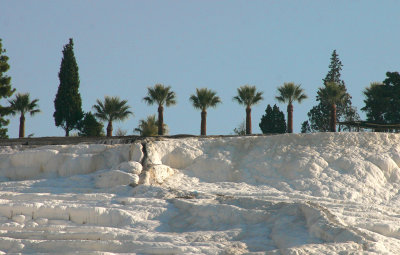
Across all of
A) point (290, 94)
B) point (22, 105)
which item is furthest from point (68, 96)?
point (290, 94)

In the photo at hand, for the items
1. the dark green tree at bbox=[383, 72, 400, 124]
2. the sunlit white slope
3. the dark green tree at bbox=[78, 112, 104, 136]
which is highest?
the dark green tree at bbox=[383, 72, 400, 124]

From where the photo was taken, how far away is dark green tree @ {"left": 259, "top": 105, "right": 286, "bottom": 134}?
47.4 m

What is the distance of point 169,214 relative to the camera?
22500 mm

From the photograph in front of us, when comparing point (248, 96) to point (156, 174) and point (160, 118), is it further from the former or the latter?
point (156, 174)

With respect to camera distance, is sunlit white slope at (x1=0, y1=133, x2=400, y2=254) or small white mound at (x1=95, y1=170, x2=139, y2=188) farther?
small white mound at (x1=95, y1=170, x2=139, y2=188)

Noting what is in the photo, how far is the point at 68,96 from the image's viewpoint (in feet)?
134

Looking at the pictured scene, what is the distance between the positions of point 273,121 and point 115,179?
75.9 ft

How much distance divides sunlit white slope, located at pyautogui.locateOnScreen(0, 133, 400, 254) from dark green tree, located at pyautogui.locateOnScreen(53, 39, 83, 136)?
10710 mm

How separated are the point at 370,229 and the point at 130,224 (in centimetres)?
623

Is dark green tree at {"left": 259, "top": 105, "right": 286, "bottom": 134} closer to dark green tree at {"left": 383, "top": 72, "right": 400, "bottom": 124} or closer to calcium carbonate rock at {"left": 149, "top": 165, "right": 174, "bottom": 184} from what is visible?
dark green tree at {"left": 383, "top": 72, "right": 400, "bottom": 124}

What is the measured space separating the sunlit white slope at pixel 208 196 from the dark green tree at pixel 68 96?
1071cm

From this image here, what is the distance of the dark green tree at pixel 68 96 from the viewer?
4066 cm

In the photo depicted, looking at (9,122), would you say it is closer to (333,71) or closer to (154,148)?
(154,148)

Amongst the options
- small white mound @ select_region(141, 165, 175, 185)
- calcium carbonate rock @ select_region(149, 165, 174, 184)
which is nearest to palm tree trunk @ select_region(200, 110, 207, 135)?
small white mound @ select_region(141, 165, 175, 185)
